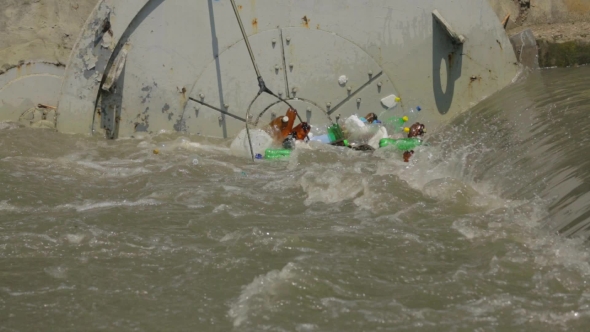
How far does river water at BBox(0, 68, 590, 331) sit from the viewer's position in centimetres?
346

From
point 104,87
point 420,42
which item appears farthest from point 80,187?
point 420,42

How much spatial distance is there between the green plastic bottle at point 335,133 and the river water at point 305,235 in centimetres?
33

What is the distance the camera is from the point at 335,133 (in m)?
6.75

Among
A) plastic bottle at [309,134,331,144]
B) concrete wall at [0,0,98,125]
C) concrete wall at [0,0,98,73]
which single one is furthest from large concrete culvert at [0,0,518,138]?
concrete wall at [0,0,98,73]

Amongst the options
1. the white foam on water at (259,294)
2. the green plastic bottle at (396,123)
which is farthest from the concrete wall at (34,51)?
the white foam on water at (259,294)

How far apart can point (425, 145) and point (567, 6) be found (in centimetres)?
453

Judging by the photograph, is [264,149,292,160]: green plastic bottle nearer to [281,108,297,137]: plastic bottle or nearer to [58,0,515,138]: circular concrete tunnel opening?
[281,108,297,137]: plastic bottle

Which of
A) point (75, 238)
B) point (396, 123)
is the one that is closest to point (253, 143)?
point (396, 123)

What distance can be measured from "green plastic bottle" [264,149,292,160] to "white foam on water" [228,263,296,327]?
248cm

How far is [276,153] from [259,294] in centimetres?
282

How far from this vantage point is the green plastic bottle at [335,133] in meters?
6.71

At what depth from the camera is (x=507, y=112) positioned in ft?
22.5

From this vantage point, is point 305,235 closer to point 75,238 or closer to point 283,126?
point 75,238

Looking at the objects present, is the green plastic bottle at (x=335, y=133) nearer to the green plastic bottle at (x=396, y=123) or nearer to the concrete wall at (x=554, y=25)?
the green plastic bottle at (x=396, y=123)
